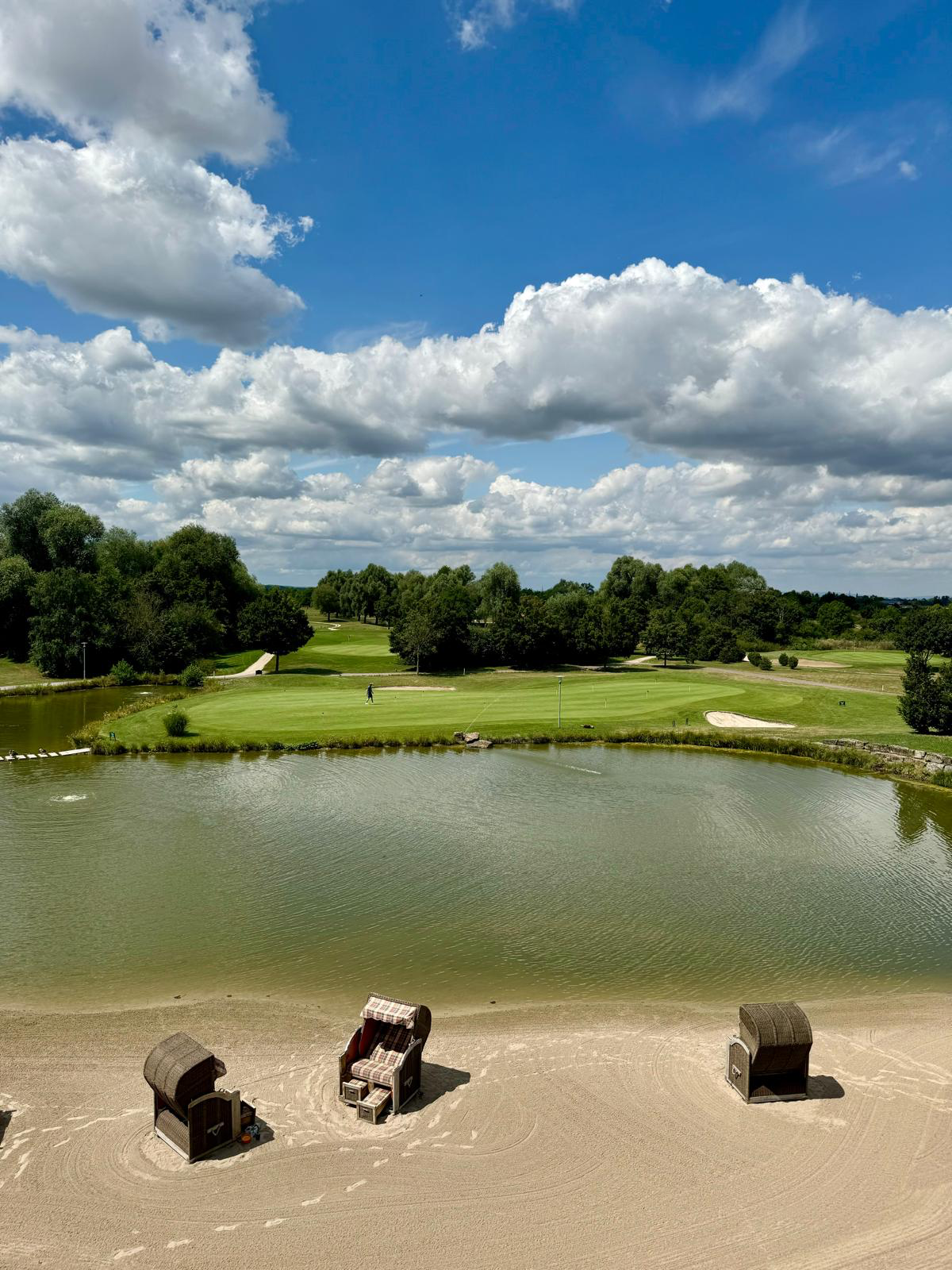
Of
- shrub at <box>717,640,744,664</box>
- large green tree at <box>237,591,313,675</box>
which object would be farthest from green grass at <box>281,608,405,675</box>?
shrub at <box>717,640,744,664</box>

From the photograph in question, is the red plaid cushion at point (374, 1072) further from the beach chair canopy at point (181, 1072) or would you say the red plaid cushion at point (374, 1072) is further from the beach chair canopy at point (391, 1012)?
the beach chair canopy at point (181, 1072)

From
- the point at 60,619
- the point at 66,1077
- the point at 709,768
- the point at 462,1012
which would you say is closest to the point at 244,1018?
the point at 66,1077

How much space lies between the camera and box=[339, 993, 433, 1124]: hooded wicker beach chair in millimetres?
12172

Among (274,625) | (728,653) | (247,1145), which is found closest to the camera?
(247,1145)

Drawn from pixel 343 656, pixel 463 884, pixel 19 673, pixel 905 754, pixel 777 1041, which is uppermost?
pixel 343 656

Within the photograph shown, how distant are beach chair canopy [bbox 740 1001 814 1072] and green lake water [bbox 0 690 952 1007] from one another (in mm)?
4758

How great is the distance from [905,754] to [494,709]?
2559 cm

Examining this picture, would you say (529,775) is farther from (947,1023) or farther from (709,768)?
(947,1023)

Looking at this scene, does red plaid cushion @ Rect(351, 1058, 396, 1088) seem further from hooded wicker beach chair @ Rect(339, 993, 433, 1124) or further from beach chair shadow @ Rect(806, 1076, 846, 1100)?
beach chair shadow @ Rect(806, 1076, 846, 1100)

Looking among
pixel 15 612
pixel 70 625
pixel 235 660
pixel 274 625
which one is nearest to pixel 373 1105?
pixel 274 625

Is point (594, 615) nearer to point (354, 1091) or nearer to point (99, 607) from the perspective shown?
point (99, 607)

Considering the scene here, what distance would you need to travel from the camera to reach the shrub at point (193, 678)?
66.4 m

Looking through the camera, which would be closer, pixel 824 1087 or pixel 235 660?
pixel 824 1087

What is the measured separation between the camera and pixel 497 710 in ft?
180
